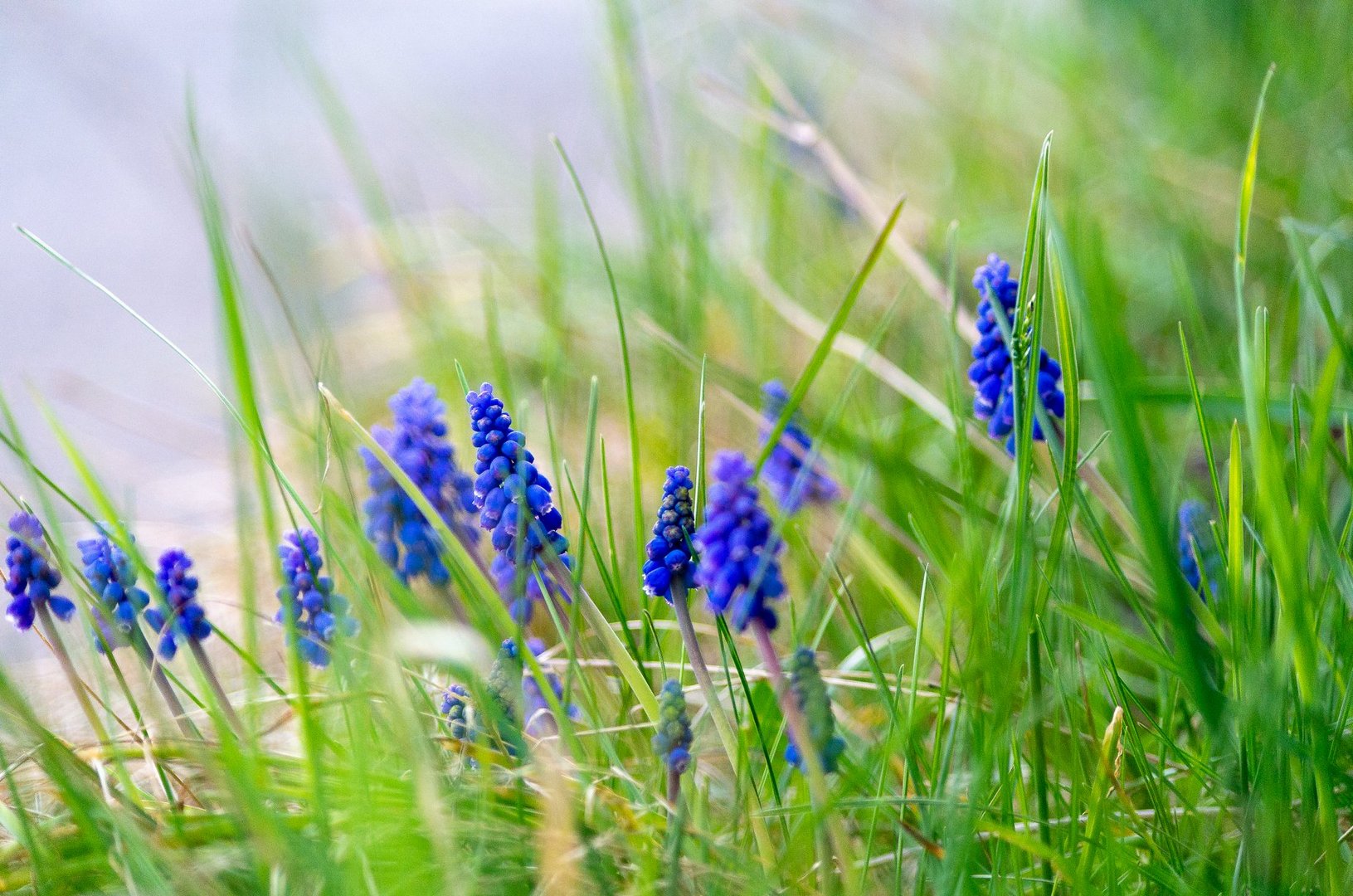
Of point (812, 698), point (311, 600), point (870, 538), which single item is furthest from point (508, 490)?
point (870, 538)

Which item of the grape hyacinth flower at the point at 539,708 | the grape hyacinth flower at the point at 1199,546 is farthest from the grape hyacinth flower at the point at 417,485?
the grape hyacinth flower at the point at 1199,546

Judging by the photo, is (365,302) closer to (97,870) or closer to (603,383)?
(603,383)

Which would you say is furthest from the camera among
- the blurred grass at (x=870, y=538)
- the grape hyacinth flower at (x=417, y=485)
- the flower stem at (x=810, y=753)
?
the grape hyacinth flower at (x=417, y=485)

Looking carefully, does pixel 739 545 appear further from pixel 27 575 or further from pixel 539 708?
pixel 27 575

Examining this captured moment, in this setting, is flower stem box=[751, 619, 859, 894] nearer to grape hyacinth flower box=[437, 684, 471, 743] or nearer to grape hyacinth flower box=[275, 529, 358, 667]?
grape hyacinth flower box=[437, 684, 471, 743]

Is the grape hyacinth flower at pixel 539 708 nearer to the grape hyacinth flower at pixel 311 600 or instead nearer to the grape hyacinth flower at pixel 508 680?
the grape hyacinth flower at pixel 508 680

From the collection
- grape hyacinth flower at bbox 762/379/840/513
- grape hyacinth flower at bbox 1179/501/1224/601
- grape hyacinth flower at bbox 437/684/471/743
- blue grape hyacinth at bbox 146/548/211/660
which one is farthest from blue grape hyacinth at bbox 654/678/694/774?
grape hyacinth flower at bbox 1179/501/1224/601
